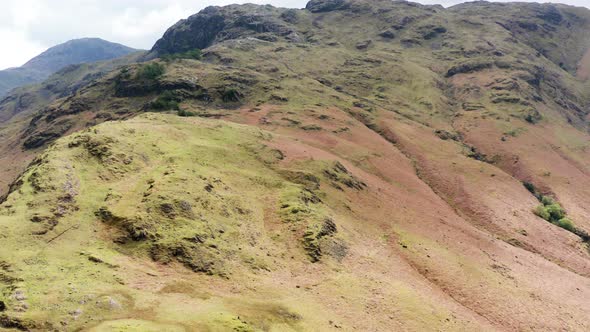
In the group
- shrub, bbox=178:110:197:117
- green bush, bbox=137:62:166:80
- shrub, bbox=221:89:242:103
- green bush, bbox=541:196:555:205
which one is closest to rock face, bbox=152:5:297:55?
green bush, bbox=137:62:166:80

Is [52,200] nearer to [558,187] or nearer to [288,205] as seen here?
[288,205]

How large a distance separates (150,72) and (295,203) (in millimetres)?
59147

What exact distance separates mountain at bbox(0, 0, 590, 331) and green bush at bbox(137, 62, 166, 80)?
14.5 inches

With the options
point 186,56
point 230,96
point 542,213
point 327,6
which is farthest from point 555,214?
point 327,6

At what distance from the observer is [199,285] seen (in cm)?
2369

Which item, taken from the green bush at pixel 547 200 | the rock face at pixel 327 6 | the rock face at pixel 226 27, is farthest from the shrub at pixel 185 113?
the rock face at pixel 327 6

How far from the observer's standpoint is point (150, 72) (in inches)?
3297

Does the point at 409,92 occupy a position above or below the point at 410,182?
above

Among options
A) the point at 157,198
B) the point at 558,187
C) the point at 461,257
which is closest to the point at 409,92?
the point at 558,187

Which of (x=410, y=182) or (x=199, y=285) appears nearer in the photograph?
(x=199, y=285)

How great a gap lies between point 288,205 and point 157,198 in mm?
10815

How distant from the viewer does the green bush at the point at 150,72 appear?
83.3 metres

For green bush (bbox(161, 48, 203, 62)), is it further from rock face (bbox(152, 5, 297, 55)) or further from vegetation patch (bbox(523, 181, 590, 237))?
vegetation patch (bbox(523, 181, 590, 237))

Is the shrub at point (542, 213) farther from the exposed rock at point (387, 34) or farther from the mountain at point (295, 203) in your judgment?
the exposed rock at point (387, 34)
